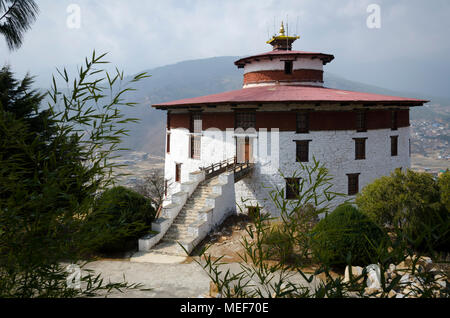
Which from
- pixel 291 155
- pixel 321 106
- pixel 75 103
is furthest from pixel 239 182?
pixel 75 103

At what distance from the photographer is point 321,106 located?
21.2 m

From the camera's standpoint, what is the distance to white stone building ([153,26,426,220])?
69.6 ft

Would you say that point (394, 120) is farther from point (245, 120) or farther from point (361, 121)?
point (245, 120)

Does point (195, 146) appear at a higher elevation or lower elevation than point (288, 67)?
lower

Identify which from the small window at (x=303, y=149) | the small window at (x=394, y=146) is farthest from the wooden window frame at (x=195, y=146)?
the small window at (x=394, y=146)

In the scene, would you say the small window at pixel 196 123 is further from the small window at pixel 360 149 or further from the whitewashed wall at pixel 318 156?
the small window at pixel 360 149

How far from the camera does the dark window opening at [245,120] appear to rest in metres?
21.7

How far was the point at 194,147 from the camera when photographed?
80.4ft

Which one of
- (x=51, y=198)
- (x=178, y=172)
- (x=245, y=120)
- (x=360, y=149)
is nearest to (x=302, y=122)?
(x=245, y=120)

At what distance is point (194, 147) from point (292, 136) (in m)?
7.77

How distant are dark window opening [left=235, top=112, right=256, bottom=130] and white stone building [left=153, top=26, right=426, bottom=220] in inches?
2.8

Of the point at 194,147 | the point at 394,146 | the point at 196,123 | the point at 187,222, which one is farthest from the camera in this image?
the point at 194,147

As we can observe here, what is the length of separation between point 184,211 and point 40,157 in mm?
13956

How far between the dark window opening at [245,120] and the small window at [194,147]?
373 centimetres
